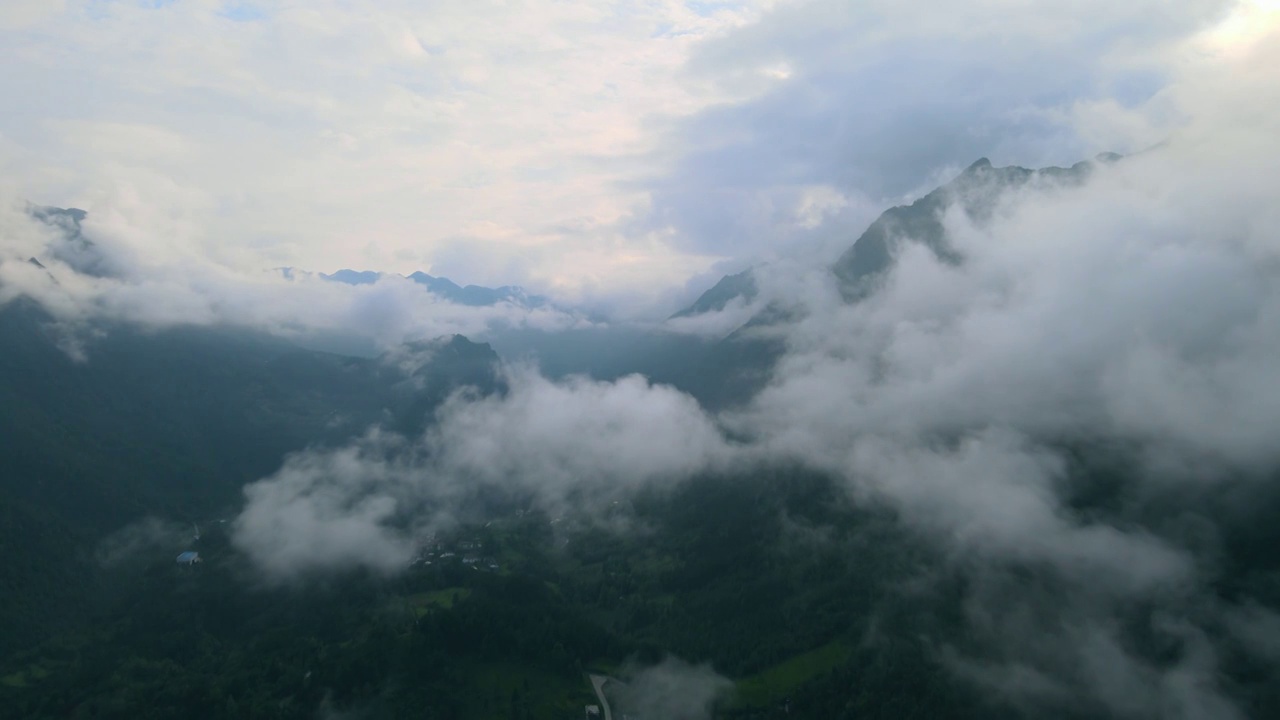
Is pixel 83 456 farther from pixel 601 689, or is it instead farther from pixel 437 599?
pixel 601 689

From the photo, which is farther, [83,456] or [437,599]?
[83,456]

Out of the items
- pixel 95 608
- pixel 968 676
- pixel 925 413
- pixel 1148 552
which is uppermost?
pixel 925 413

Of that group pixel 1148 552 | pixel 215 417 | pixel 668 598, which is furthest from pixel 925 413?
pixel 215 417

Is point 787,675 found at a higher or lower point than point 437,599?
lower

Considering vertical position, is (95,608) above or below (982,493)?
below

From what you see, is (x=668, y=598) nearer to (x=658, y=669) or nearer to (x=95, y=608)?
(x=658, y=669)

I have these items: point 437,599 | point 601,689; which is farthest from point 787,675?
point 437,599

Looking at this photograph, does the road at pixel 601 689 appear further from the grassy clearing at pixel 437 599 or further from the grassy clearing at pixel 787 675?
the grassy clearing at pixel 437 599

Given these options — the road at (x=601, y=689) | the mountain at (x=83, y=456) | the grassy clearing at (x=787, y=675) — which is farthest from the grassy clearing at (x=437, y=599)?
the mountain at (x=83, y=456)
